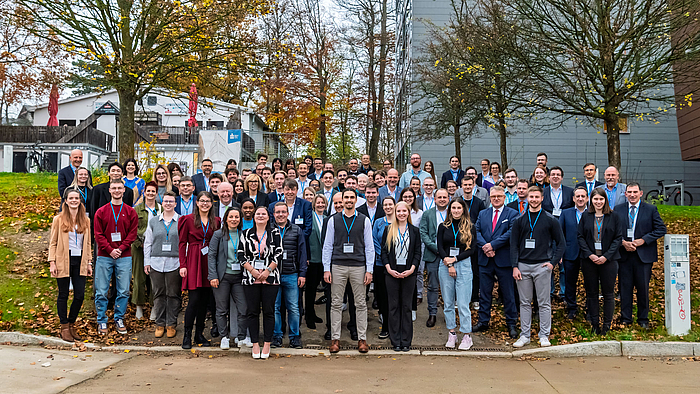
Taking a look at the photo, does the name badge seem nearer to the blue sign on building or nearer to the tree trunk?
the tree trunk

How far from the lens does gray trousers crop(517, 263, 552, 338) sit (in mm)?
7254

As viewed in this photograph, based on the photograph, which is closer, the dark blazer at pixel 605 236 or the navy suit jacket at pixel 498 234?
the dark blazer at pixel 605 236

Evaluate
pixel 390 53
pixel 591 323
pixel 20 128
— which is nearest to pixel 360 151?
pixel 390 53

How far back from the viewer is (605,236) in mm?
7438

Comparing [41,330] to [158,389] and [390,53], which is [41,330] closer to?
[158,389]

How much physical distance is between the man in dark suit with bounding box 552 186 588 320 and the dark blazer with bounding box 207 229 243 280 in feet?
15.6

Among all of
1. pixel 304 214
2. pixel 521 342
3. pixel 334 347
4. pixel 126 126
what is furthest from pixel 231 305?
pixel 126 126

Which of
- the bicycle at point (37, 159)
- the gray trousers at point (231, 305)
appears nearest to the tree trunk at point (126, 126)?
the gray trousers at point (231, 305)

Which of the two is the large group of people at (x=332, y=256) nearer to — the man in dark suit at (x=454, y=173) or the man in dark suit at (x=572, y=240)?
the man in dark suit at (x=572, y=240)

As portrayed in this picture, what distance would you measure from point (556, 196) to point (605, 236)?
1.33 meters

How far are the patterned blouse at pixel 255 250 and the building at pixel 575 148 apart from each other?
1981cm

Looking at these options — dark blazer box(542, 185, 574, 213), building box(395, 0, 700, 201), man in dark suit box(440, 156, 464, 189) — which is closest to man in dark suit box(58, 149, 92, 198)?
man in dark suit box(440, 156, 464, 189)

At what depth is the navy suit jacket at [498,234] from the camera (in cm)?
764

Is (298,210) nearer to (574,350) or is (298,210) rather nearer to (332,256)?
(332,256)
